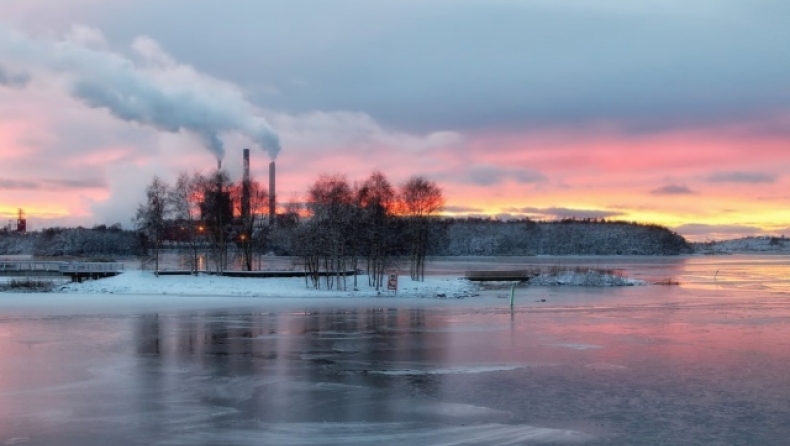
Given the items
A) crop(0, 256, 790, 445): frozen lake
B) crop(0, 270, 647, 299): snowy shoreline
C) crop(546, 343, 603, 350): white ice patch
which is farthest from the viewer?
crop(0, 270, 647, 299): snowy shoreline

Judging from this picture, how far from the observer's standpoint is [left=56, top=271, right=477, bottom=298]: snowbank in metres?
46.3

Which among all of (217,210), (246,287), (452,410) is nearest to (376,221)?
(246,287)

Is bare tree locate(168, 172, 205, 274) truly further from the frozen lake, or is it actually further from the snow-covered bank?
the frozen lake

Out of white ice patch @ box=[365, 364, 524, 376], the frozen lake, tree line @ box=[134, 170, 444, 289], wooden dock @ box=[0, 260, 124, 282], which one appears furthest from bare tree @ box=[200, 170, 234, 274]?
white ice patch @ box=[365, 364, 524, 376]

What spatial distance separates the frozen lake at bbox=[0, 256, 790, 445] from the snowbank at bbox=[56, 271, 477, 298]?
1588 cm

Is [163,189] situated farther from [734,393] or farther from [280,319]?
[734,393]

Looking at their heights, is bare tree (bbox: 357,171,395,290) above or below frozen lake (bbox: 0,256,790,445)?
above

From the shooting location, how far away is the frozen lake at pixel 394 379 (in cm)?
1090

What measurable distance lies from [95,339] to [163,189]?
1633 inches

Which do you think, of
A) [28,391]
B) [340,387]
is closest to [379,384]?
[340,387]

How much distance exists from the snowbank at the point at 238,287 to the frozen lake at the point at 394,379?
15885 millimetres

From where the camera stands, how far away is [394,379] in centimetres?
1520

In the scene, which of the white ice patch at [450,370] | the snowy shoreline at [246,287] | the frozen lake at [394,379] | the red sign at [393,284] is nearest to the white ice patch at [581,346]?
the frozen lake at [394,379]

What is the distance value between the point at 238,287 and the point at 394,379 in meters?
34.6
